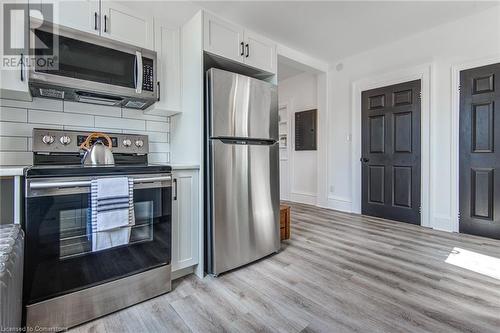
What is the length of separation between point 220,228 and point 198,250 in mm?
259

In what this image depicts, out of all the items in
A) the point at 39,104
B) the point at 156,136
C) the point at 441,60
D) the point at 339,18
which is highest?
the point at 339,18

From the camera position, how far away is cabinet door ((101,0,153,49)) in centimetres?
187

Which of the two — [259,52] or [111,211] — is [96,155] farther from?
[259,52]

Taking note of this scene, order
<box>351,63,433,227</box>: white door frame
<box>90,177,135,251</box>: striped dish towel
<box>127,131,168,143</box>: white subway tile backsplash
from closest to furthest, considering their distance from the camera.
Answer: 1. <box>90,177,135,251</box>: striped dish towel
2. <box>127,131,168,143</box>: white subway tile backsplash
3. <box>351,63,433,227</box>: white door frame

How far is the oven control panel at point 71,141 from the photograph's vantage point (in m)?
1.76

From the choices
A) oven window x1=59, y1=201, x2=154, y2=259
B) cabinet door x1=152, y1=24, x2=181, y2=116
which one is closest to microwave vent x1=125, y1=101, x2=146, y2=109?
cabinet door x1=152, y1=24, x2=181, y2=116

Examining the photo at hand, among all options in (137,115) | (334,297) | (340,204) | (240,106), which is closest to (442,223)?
(340,204)

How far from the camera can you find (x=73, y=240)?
4.60 ft

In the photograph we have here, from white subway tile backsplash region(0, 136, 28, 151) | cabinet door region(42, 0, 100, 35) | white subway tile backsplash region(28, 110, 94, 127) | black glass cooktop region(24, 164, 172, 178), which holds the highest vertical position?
cabinet door region(42, 0, 100, 35)

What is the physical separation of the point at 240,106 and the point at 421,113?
110 inches

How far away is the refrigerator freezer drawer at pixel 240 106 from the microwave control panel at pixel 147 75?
1.54 feet

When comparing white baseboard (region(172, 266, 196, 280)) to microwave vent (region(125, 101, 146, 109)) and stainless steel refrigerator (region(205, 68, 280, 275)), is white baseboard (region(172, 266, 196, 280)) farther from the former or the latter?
microwave vent (region(125, 101, 146, 109))

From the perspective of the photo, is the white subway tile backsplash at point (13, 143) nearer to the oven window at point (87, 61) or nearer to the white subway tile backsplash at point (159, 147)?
the oven window at point (87, 61)

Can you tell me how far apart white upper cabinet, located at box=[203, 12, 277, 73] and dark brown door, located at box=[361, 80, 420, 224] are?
84.6 inches
